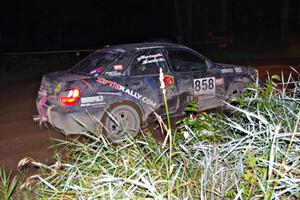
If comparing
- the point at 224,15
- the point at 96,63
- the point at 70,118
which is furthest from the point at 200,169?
the point at 224,15

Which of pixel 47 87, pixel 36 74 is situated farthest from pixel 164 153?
pixel 36 74

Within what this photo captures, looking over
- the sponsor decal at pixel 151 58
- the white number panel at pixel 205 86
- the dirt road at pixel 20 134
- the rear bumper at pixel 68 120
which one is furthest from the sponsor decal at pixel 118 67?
the dirt road at pixel 20 134

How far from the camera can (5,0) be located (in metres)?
28.4

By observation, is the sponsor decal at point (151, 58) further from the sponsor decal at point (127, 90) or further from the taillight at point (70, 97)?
the taillight at point (70, 97)

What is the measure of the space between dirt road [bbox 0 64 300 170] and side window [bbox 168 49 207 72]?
2.46 meters

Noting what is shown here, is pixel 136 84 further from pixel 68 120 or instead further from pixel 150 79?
pixel 68 120

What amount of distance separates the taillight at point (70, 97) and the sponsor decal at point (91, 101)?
0.11 meters

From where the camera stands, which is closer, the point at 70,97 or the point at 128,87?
the point at 70,97

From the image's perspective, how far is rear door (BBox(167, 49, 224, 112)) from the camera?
782 cm

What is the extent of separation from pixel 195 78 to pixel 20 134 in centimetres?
353

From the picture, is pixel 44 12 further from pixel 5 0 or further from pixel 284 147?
pixel 284 147

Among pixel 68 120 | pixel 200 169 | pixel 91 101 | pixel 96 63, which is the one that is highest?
pixel 96 63

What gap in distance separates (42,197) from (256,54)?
22057mm

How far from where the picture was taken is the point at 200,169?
13.0 feet
